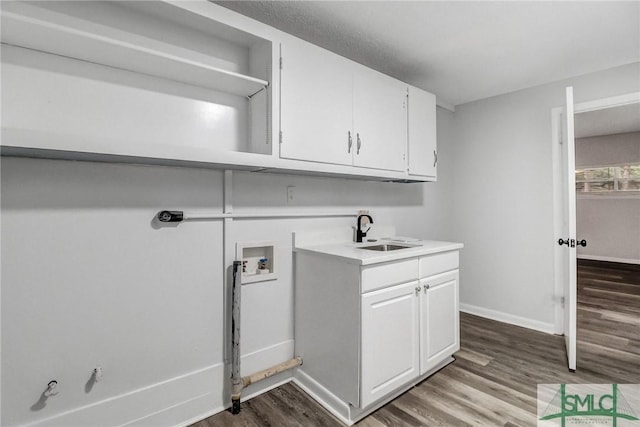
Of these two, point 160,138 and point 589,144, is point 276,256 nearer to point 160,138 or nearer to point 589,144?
point 160,138

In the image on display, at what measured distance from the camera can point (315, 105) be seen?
6.19 feet

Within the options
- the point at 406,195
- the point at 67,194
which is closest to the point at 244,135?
the point at 67,194

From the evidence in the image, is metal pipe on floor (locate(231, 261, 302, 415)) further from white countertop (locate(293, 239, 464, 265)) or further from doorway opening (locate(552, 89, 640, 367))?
doorway opening (locate(552, 89, 640, 367))

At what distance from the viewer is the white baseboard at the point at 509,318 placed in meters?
2.90

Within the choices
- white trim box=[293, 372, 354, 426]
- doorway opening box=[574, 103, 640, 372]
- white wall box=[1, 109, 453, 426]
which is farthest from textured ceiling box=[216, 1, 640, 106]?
doorway opening box=[574, 103, 640, 372]

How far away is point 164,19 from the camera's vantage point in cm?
159

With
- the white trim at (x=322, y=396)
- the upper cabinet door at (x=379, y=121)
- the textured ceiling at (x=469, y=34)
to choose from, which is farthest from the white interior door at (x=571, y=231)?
the white trim at (x=322, y=396)

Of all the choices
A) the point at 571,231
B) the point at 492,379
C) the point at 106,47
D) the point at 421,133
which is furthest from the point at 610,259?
the point at 106,47

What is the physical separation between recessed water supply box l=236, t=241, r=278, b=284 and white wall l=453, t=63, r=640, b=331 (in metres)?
2.44

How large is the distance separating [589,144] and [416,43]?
237 inches

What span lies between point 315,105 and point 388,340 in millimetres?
1478

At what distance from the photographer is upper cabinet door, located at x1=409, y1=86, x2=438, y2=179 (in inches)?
99.4

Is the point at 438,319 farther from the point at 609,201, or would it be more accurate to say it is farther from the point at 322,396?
the point at 609,201

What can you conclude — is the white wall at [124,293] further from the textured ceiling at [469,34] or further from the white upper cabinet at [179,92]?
the textured ceiling at [469,34]
